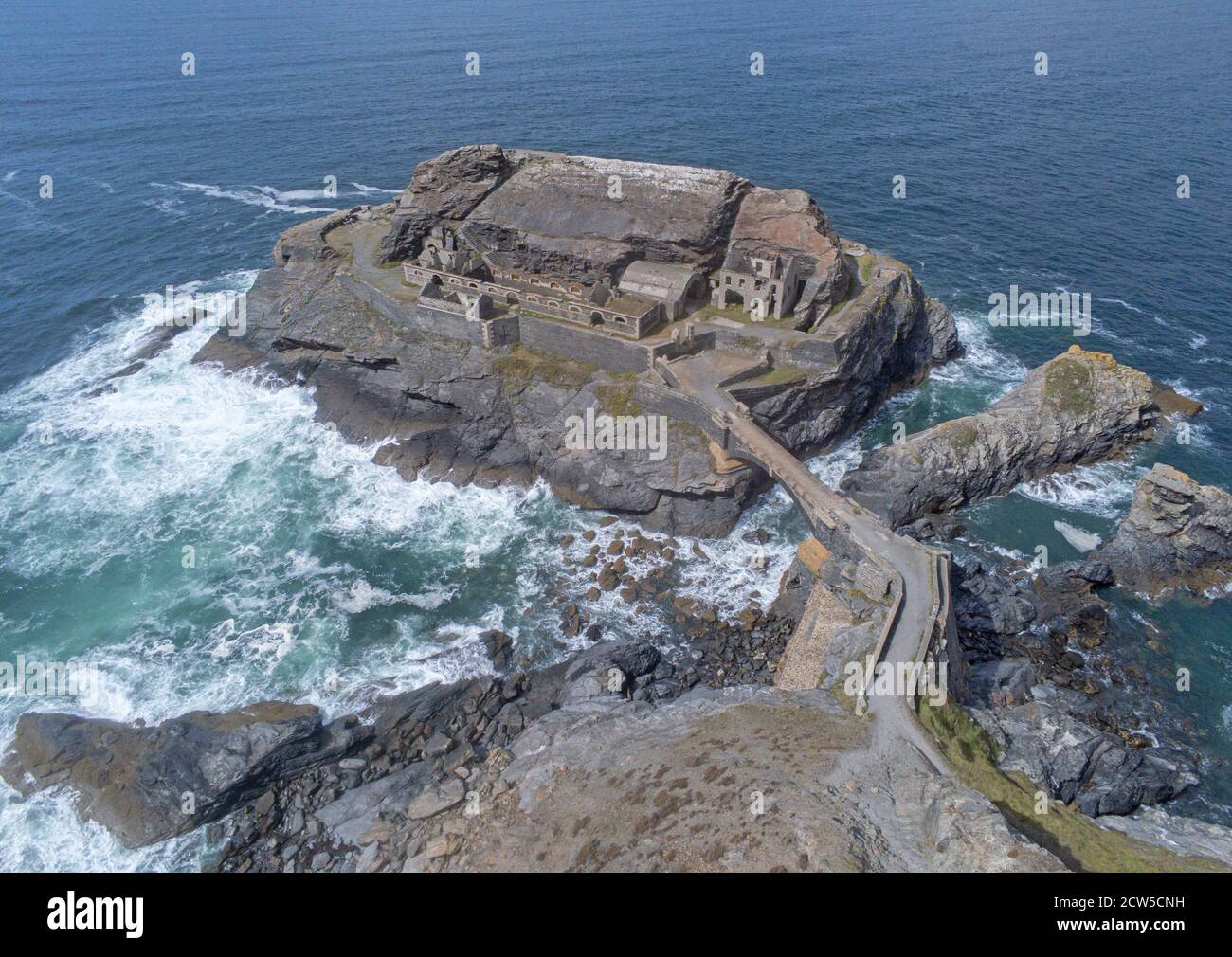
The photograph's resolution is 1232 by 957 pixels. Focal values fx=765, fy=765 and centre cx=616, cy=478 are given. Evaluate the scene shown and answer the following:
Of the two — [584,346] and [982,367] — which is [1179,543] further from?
[584,346]

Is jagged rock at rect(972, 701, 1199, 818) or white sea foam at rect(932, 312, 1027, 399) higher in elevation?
white sea foam at rect(932, 312, 1027, 399)

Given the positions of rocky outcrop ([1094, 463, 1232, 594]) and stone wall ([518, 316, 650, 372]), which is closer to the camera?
rocky outcrop ([1094, 463, 1232, 594])

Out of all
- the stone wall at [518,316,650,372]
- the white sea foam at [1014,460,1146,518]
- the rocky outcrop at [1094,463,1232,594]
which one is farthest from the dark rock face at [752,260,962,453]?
the rocky outcrop at [1094,463,1232,594]

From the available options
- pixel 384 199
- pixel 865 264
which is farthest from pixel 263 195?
pixel 865 264

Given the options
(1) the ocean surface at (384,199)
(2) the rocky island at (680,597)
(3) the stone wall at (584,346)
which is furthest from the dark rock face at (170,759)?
(3) the stone wall at (584,346)

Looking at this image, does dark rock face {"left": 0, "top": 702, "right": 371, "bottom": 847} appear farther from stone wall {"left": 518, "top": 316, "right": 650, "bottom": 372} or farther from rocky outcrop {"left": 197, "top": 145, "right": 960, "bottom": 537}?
stone wall {"left": 518, "top": 316, "right": 650, "bottom": 372}

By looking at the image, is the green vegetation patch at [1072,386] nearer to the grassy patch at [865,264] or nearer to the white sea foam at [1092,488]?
the white sea foam at [1092,488]

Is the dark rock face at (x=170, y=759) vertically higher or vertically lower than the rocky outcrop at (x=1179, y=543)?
lower
